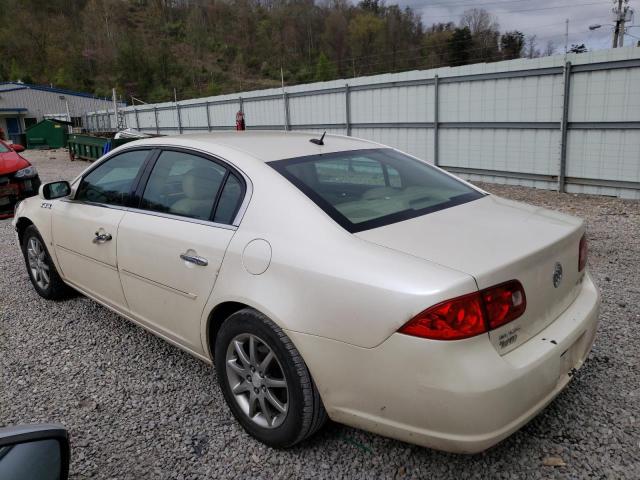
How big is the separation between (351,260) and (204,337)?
1057 mm

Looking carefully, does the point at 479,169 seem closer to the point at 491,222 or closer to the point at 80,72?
the point at 491,222

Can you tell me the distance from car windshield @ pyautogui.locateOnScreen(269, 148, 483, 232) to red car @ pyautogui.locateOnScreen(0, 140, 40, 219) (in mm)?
7807

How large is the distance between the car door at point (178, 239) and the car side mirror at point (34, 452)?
1.17 meters

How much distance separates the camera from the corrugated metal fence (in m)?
9.02

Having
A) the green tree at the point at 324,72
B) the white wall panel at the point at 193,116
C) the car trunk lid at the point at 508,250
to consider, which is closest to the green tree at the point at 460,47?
the green tree at the point at 324,72

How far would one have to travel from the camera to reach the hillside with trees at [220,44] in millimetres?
71938

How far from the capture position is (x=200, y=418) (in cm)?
283

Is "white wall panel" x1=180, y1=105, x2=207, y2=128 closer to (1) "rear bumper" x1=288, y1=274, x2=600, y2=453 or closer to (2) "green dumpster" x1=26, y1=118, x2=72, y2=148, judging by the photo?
(2) "green dumpster" x1=26, y1=118, x2=72, y2=148

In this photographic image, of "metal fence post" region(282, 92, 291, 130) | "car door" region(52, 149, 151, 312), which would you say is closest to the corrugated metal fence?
"metal fence post" region(282, 92, 291, 130)

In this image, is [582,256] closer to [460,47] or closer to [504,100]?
[504,100]

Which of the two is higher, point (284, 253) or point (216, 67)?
point (216, 67)

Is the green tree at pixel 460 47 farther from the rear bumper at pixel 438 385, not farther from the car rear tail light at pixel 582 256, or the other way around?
the rear bumper at pixel 438 385

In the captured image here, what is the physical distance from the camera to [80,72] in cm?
9188

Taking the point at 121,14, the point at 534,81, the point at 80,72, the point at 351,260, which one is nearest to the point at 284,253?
the point at 351,260
